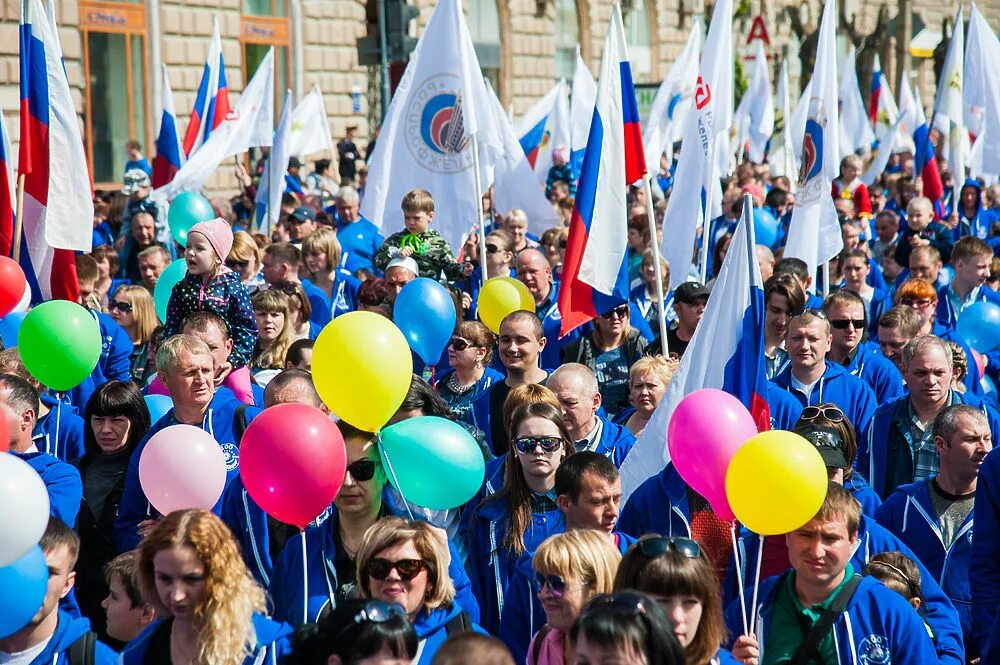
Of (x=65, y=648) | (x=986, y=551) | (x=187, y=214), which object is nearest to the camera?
(x=65, y=648)

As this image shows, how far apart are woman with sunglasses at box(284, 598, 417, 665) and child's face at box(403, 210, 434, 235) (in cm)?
583

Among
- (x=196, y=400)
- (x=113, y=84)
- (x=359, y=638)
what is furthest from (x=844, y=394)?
(x=113, y=84)

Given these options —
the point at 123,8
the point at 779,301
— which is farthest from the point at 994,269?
the point at 123,8

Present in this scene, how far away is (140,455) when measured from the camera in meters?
4.91

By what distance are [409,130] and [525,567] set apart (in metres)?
5.88

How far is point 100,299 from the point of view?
9195 mm

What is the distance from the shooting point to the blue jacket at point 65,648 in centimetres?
369

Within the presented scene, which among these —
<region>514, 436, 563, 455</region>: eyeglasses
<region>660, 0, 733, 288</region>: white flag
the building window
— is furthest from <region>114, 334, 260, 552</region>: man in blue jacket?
the building window

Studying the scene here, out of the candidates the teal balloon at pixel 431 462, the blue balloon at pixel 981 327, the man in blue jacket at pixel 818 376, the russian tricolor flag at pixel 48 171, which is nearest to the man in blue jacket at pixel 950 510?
the man in blue jacket at pixel 818 376

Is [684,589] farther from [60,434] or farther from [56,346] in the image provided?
[56,346]

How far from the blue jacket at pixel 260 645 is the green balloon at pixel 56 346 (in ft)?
8.92

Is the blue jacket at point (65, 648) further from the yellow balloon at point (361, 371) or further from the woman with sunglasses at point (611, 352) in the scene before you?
the woman with sunglasses at point (611, 352)

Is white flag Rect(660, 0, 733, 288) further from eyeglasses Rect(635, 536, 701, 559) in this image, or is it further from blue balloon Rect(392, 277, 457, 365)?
eyeglasses Rect(635, 536, 701, 559)

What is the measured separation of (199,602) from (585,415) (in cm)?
237
